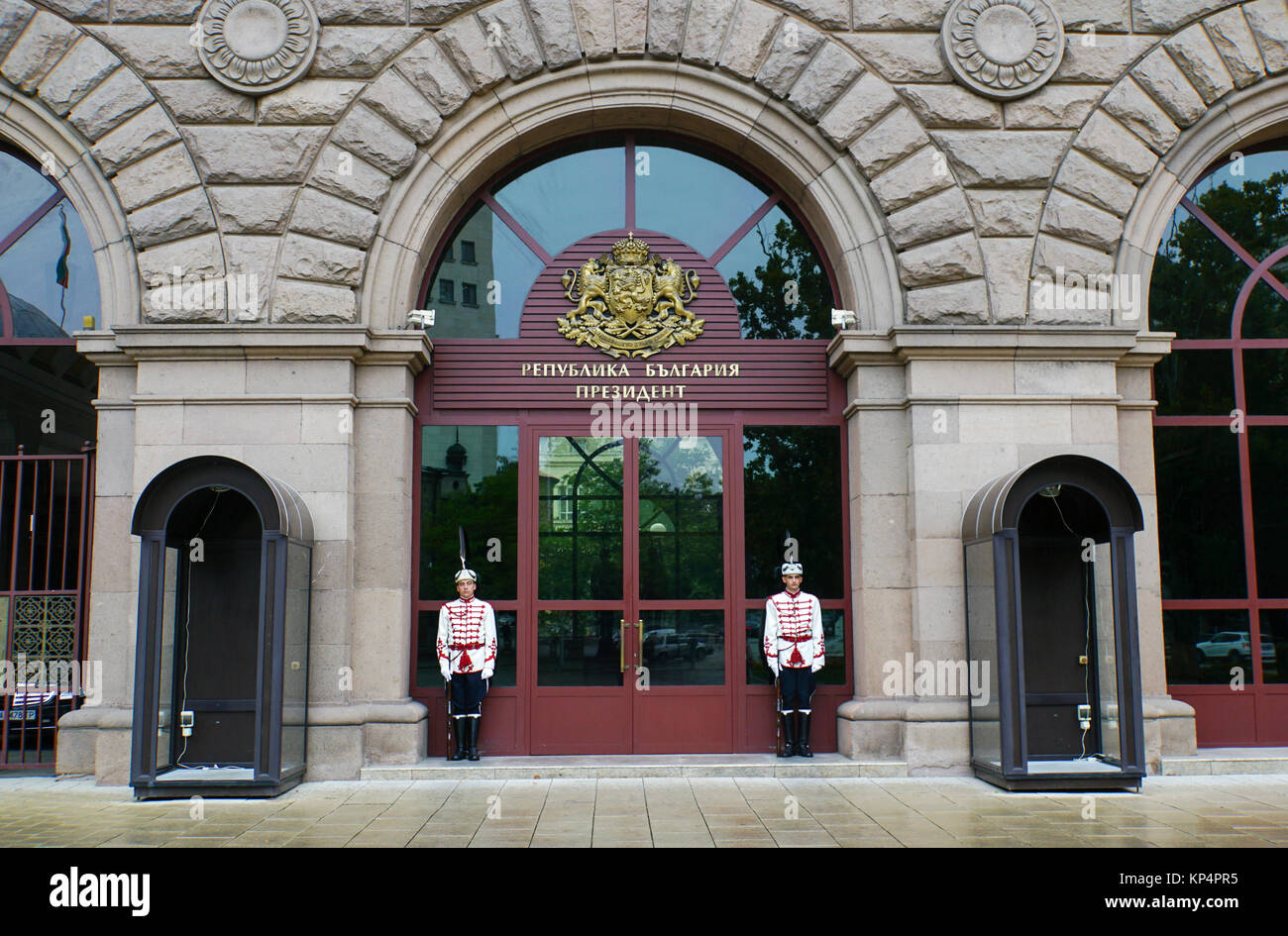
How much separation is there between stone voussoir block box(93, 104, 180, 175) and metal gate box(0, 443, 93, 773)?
291 cm

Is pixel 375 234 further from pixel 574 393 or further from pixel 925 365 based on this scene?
pixel 925 365

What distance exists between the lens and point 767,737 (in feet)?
37.1

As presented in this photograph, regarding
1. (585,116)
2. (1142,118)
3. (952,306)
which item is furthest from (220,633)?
(1142,118)

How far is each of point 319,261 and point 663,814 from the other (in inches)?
248

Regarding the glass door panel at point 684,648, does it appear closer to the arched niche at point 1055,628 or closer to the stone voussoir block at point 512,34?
the arched niche at point 1055,628

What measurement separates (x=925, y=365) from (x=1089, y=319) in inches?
68.8

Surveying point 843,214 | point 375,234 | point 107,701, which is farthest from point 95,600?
point 843,214

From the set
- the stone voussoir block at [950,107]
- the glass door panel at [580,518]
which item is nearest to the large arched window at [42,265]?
the glass door panel at [580,518]

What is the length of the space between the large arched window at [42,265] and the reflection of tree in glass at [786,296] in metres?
6.96

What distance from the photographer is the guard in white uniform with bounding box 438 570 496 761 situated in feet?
35.8

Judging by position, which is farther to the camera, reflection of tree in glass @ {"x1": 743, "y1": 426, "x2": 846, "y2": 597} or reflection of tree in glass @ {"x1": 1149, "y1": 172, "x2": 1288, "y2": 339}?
reflection of tree in glass @ {"x1": 1149, "y1": 172, "x2": 1288, "y2": 339}

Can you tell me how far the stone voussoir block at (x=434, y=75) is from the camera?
11.1m
